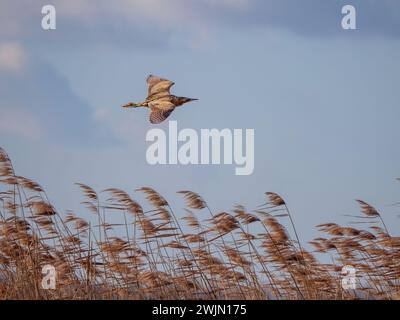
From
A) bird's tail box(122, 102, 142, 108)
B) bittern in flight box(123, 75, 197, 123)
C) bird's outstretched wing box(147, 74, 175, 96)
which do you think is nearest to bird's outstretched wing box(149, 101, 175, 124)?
bittern in flight box(123, 75, 197, 123)

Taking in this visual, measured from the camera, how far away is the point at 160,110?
7.16 meters

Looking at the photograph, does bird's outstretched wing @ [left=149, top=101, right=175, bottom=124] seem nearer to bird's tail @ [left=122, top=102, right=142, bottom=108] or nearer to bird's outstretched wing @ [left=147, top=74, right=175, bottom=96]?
bird's tail @ [left=122, top=102, right=142, bottom=108]

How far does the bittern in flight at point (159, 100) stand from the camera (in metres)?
6.93

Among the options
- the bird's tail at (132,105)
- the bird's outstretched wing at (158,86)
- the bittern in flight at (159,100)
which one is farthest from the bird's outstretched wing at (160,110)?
the bird's outstretched wing at (158,86)

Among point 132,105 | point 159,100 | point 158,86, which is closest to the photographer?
point 132,105

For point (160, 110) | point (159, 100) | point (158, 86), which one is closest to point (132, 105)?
point (160, 110)

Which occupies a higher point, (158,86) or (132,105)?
Answer: (158,86)

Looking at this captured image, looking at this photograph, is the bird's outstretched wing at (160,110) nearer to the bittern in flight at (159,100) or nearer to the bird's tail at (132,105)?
the bittern in flight at (159,100)

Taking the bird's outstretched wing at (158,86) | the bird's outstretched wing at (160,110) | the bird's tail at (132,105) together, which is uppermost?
the bird's outstretched wing at (158,86)

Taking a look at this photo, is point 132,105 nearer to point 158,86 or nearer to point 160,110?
point 160,110

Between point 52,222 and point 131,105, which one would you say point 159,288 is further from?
point 131,105

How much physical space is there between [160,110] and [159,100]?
471mm

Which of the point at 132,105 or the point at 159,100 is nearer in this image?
the point at 132,105
